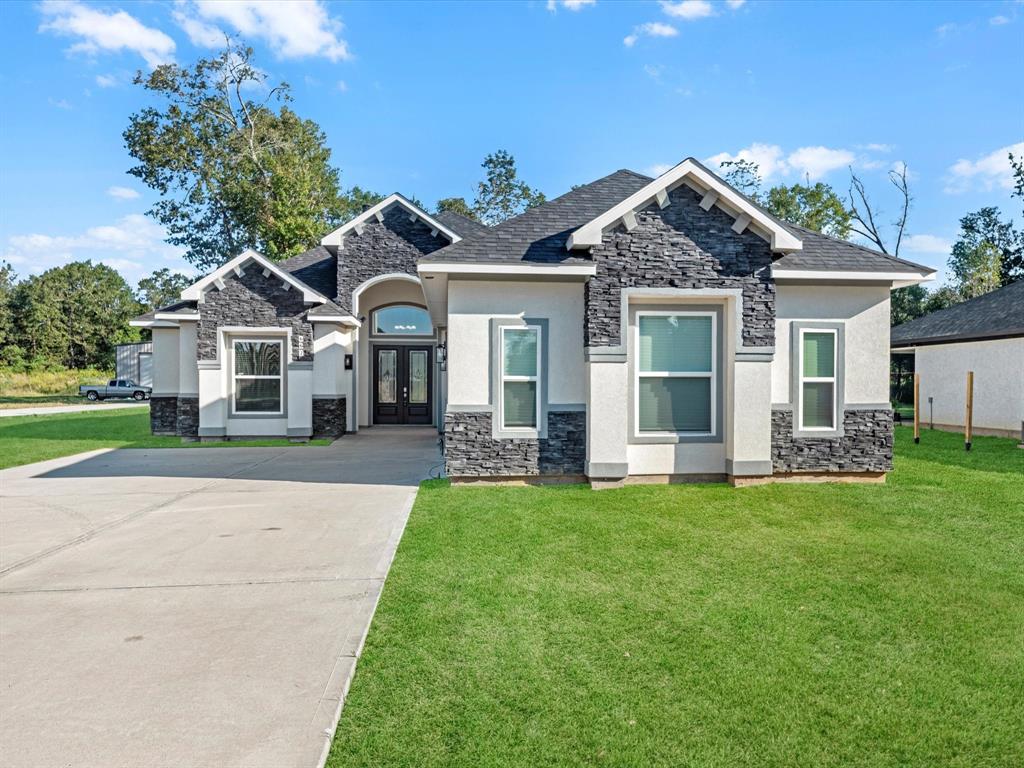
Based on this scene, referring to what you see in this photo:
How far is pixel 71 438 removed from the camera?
16.2 metres

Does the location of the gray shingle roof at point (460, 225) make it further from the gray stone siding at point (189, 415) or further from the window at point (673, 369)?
the window at point (673, 369)

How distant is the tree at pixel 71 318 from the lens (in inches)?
2142

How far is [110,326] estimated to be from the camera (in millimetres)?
58062

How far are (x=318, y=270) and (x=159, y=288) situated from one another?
7795 centimetres

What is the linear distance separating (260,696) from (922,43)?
19820 millimetres

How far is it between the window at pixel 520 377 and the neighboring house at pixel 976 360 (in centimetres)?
1256

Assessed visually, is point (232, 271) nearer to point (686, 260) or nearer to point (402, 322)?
point (402, 322)

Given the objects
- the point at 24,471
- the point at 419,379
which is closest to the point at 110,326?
the point at 419,379

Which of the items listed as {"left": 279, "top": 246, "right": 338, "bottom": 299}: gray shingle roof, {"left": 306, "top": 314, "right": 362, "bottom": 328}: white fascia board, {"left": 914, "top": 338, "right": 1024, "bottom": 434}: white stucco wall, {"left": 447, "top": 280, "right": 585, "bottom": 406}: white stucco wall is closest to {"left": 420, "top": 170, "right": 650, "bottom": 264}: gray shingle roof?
{"left": 447, "top": 280, "right": 585, "bottom": 406}: white stucco wall

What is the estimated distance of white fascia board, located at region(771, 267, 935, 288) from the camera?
864 centimetres

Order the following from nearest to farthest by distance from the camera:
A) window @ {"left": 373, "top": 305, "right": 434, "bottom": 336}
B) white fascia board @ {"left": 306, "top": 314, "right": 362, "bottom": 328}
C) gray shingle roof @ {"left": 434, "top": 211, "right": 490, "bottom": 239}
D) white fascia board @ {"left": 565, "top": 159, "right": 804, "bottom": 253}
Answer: white fascia board @ {"left": 565, "top": 159, "right": 804, "bottom": 253}
white fascia board @ {"left": 306, "top": 314, "right": 362, "bottom": 328}
gray shingle roof @ {"left": 434, "top": 211, "right": 490, "bottom": 239}
window @ {"left": 373, "top": 305, "right": 434, "bottom": 336}

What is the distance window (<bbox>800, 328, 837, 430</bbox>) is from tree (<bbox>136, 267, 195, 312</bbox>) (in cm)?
8286

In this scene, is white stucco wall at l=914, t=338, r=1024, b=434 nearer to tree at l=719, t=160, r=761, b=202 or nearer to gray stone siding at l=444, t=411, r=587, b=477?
gray stone siding at l=444, t=411, r=587, b=477

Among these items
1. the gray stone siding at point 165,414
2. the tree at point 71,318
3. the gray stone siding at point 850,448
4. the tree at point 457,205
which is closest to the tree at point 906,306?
the tree at point 457,205
